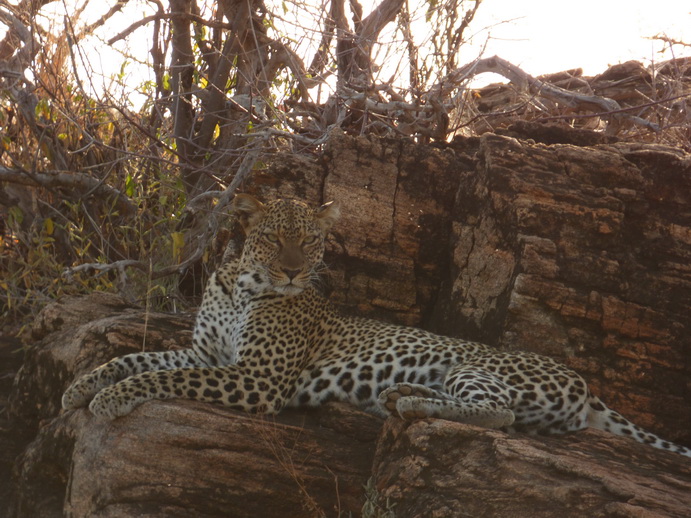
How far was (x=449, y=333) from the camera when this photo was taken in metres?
7.88

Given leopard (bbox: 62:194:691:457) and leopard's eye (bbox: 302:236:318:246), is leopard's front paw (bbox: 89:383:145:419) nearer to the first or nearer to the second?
leopard (bbox: 62:194:691:457)

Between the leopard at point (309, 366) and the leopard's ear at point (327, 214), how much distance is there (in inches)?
0.6

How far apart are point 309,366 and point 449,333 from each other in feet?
5.35

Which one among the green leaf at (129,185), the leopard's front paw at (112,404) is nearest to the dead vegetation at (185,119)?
the green leaf at (129,185)

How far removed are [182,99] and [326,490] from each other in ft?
24.1

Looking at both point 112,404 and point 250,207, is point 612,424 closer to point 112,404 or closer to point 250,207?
point 250,207

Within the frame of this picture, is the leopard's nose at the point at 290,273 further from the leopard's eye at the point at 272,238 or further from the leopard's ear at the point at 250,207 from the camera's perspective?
the leopard's ear at the point at 250,207

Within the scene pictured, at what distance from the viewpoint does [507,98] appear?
1255 centimetres

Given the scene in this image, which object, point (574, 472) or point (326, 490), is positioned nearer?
point (574, 472)

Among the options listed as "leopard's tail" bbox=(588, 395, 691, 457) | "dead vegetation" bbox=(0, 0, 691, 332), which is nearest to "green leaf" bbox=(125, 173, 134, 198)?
"dead vegetation" bbox=(0, 0, 691, 332)

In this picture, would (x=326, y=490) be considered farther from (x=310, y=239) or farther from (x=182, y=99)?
(x=182, y=99)

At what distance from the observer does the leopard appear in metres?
5.86

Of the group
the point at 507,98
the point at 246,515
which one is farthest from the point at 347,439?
the point at 507,98

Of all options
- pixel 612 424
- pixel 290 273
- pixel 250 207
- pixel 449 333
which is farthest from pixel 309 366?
pixel 612 424
